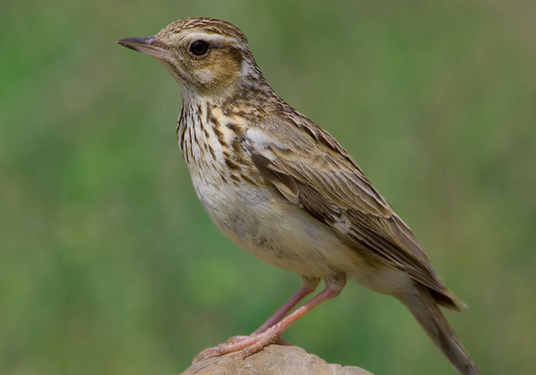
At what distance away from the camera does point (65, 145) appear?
10008 millimetres

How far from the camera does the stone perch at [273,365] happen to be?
632cm

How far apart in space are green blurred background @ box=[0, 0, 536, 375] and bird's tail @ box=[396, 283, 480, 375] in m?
0.90

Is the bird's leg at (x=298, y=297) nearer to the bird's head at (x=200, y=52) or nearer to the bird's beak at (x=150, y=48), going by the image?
the bird's head at (x=200, y=52)

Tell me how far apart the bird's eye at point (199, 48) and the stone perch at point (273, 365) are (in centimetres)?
199

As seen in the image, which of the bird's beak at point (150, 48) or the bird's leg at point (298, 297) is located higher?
the bird's beak at point (150, 48)

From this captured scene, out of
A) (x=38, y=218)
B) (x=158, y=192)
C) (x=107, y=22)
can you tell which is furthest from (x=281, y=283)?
(x=107, y=22)

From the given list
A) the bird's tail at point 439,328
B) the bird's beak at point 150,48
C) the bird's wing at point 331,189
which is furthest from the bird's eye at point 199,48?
the bird's tail at point 439,328

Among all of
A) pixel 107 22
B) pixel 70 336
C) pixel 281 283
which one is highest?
pixel 107 22

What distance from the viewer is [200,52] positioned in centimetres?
692

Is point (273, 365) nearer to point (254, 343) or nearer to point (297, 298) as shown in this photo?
point (254, 343)

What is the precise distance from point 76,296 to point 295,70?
3.90m

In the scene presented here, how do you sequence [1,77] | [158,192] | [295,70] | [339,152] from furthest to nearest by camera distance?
1. [295,70]
2. [1,77]
3. [158,192]
4. [339,152]

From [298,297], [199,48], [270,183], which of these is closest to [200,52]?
[199,48]

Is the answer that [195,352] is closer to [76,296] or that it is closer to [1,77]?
[76,296]
